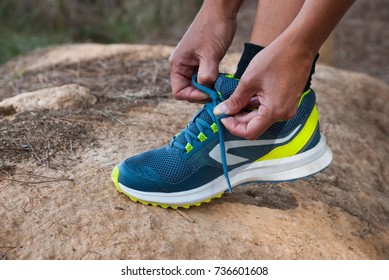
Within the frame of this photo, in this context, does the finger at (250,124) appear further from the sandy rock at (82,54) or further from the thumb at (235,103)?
the sandy rock at (82,54)

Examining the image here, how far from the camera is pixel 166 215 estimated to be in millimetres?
1530

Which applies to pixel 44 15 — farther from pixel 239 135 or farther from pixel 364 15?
pixel 239 135

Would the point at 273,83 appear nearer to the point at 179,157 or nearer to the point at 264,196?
the point at 179,157

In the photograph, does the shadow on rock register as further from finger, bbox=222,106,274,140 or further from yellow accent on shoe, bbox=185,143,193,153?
finger, bbox=222,106,274,140

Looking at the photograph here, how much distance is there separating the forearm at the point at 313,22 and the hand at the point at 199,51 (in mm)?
327

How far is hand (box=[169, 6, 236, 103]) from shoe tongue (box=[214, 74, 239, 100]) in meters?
0.05

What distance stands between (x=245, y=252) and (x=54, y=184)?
1.78 ft

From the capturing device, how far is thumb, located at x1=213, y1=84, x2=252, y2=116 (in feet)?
4.60

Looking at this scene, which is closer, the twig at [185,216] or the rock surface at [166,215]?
the rock surface at [166,215]

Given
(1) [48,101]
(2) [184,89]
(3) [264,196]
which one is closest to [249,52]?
(2) [184,89]

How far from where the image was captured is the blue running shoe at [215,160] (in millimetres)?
1549

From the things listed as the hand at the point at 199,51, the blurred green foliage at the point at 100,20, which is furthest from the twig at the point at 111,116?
the blurred green foliage at the point at 100,20

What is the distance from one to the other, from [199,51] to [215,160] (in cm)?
30
